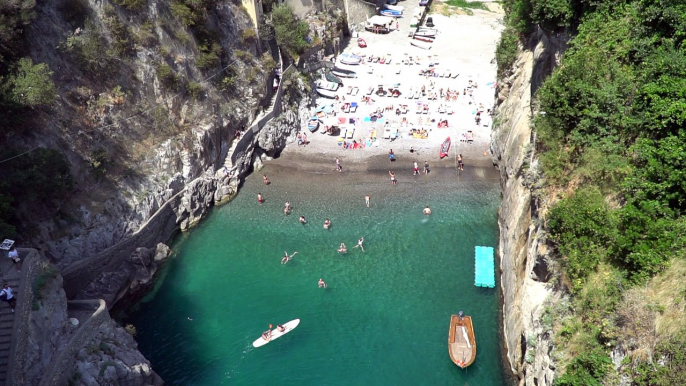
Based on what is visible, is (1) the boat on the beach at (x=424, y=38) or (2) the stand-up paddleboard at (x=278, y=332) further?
(1) the boat on the beach at (x=424, y=38)

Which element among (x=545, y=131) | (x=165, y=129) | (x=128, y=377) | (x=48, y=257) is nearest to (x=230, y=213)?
(x=165, y=129)

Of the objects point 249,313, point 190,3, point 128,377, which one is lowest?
point 249,313

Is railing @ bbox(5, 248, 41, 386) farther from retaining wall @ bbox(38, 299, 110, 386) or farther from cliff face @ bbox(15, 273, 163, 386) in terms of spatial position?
retaining wall @ bbox(38, 299, 110, 386)

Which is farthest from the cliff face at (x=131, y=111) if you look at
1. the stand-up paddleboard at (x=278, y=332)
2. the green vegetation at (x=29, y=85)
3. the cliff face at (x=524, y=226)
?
the cliff face at (x=524, y=226)

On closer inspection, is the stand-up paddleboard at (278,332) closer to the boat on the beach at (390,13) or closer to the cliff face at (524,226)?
the cliff face at (524,226)

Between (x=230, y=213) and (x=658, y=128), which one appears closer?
(x=658, y=128)

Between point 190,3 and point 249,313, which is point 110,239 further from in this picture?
point 190,3

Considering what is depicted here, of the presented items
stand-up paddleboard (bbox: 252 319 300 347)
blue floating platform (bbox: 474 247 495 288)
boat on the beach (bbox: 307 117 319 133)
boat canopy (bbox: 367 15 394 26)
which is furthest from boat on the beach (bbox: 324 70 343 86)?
stand-up paddleboard (bbox: 252 319 300 347)
